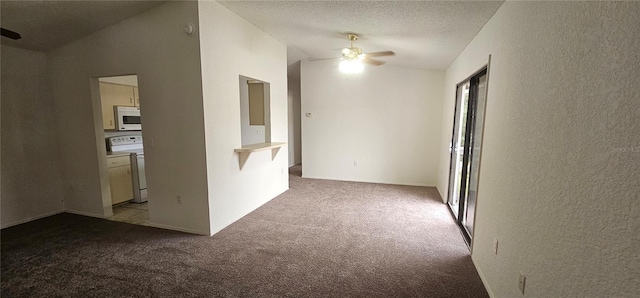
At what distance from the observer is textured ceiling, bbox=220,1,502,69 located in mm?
2373

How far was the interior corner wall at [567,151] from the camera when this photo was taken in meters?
0.90

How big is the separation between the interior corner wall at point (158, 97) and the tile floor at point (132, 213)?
1.27 feet

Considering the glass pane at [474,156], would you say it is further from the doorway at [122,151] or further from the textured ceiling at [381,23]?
the doorway at [122,151]

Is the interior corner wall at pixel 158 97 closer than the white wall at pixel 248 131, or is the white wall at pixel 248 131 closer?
the interior corner wall at pixel 158 97

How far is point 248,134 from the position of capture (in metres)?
6.18

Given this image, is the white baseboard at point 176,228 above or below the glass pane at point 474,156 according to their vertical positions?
below

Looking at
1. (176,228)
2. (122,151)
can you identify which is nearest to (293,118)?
(122,151)

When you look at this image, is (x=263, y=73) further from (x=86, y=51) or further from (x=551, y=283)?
(x=551, y=283)

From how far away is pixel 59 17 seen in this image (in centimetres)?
273

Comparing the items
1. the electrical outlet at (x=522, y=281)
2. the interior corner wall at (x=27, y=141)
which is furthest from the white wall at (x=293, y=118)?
the electrical outlet at (x=522, y=281)

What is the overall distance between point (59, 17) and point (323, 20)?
9.35ft

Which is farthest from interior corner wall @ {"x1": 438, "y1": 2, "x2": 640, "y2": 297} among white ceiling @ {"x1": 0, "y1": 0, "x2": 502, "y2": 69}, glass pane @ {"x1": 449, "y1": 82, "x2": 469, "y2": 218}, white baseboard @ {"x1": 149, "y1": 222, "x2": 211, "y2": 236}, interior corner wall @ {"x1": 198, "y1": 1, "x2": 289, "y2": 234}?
white baseboard @ {"x1": 149, "y1": 222, "x2": 211, "y2": 236}

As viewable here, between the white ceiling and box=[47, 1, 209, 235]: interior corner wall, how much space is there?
0.18 meters

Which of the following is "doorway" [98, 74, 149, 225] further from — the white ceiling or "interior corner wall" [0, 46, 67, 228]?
the white ceiling
